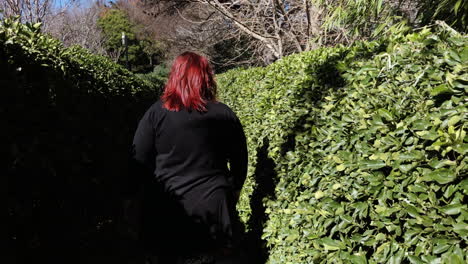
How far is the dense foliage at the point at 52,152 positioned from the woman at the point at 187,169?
2.18 ft

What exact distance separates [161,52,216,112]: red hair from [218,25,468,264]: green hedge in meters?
0.80

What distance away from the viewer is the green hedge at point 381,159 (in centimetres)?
138

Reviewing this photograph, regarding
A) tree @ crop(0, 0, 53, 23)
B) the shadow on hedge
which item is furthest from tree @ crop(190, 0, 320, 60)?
the shadow on hedge

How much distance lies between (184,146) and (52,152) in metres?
1.42

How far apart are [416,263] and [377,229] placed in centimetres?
28

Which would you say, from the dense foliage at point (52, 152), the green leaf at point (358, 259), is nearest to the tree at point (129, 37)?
the dense foliage at point (52, 152)

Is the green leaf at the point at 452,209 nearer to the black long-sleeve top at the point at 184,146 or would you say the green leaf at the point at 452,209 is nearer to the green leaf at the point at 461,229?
the green leaf at the point at 461,229

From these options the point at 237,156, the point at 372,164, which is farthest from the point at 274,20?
the point at 372,164

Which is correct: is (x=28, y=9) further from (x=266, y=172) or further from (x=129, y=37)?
(x=129, y=37)

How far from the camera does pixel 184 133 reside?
7.12ft

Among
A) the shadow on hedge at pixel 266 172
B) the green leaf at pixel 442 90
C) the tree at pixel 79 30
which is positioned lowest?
the shadow on hedge at pixel 266 172

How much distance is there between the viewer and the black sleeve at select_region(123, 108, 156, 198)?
225cm

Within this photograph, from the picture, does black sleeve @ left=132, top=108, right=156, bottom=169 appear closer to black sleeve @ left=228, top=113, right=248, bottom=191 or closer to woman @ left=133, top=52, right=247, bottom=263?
woman @ left=133, top=52, right=247, bottom=263

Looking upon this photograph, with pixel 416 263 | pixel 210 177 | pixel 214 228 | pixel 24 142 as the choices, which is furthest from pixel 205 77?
pixel 416 263
